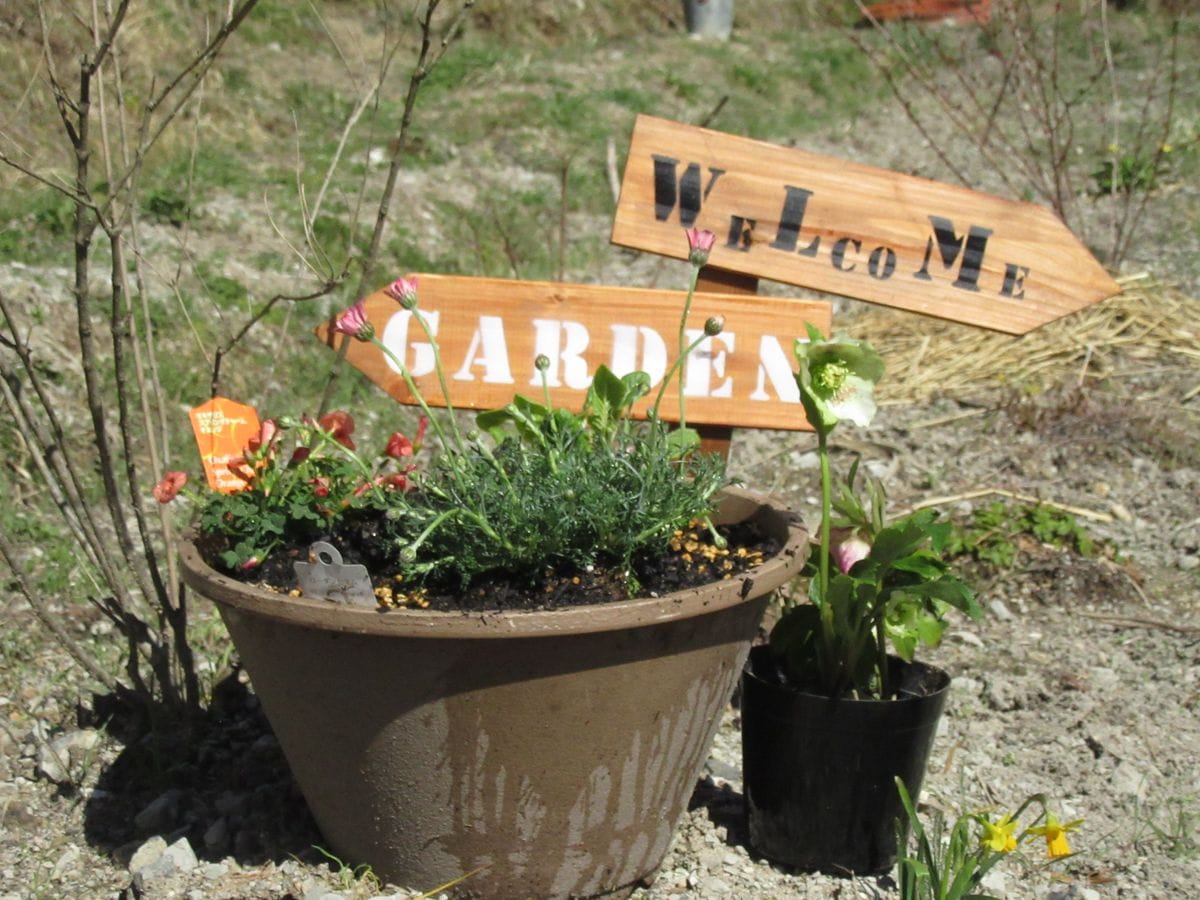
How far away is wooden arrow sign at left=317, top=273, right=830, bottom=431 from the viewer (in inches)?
97.9

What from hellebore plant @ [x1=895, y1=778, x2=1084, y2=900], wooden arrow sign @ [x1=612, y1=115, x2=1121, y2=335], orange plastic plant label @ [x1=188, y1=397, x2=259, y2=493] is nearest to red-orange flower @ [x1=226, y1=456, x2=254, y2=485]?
orange plastic plant label @ [x1=188, y1=397, x2=259, y2=493]

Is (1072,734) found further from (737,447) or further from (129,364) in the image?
(129,364)

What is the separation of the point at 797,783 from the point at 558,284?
1.02 meters

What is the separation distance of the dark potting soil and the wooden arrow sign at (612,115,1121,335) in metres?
0.67

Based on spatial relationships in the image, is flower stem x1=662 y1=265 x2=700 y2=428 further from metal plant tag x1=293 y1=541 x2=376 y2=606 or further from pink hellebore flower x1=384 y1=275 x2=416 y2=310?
metal plant tag x1=293 y1=541 x2=376 y2=606

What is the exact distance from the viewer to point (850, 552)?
2254mm

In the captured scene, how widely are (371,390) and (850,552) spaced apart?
8.53ft

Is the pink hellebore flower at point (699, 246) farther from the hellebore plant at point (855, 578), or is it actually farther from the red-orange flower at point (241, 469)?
the red-orange flower at point (241, 469)

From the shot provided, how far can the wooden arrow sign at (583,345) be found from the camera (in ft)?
8.16

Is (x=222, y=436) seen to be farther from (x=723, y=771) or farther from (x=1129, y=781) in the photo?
(x=1129, y=781)

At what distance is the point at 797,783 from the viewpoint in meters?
2.20

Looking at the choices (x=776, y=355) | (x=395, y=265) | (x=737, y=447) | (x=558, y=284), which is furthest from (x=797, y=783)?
(x=395, y=265)

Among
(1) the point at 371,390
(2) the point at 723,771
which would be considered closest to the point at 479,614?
(2) the point at 723,771

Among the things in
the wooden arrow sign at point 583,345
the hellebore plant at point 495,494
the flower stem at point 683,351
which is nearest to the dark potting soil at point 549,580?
the hellebore plant at point 495,494
